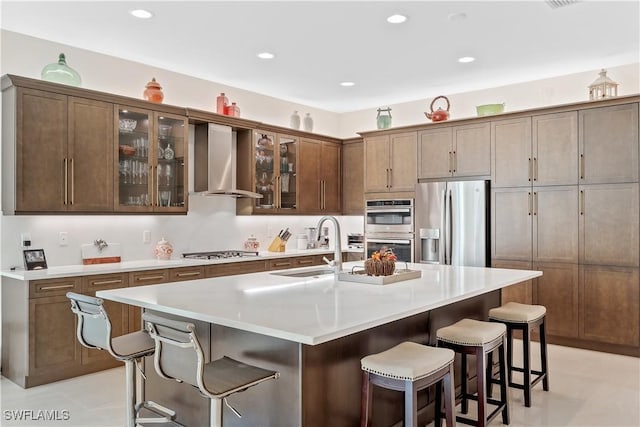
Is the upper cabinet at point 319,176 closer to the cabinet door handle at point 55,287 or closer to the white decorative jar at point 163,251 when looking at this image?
the white decorative jar at point 163,251

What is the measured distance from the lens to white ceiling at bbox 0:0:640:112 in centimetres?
371

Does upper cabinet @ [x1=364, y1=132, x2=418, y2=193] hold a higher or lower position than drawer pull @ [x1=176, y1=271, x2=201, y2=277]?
higher

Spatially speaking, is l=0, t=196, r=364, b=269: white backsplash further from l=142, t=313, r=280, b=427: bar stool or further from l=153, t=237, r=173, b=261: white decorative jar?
l=142, t=313, r=280, b=427: bar stool

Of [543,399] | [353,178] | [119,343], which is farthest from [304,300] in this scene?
[353,178]

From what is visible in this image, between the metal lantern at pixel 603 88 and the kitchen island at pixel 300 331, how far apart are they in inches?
108

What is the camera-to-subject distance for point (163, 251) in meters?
4.91

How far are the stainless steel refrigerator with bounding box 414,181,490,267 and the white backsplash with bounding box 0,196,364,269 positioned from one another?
1.66m

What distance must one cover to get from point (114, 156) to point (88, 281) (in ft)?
3.73

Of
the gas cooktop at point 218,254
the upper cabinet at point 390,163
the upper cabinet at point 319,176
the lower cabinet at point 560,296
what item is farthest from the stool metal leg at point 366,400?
the upper cabinet at point 319,176

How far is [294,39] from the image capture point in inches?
172

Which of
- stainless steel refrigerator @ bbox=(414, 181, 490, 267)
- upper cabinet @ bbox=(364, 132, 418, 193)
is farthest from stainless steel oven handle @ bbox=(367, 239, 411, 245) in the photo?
upper cabinet @ bbox=(364, 132, 418, 193)

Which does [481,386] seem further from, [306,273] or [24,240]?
[24,240]

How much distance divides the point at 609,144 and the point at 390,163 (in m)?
2.38

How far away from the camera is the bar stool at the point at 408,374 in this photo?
7.14 feet
